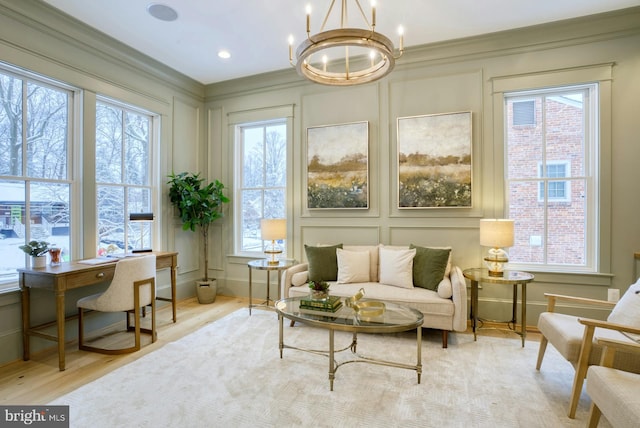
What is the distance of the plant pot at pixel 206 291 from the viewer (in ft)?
14.6

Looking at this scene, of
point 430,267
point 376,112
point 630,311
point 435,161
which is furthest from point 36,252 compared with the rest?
point 630,311

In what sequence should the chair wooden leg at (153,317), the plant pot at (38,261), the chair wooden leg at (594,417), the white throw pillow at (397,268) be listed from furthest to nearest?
1. the white throw pillow at (397,268)
2. the chair wooden leg at (153,317)
3. the plant pot at (38,261)
4. the chair wooden leg at (594,417)

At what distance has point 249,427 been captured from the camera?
188 cm

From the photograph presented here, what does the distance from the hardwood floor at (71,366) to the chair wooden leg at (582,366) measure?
1108mm

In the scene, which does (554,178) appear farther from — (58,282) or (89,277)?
(58,282)

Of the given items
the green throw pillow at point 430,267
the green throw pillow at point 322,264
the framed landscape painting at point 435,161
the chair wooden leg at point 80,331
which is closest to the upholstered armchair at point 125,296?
the chair wooden leg at point 80,331

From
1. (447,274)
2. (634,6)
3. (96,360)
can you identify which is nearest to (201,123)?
(96,360)

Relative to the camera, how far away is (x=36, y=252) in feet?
9.06

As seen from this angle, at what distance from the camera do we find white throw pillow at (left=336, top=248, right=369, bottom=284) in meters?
3.57

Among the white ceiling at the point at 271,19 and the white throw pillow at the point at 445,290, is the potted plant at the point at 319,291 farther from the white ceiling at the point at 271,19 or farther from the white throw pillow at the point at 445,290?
the white ceiling at the point at 271,19

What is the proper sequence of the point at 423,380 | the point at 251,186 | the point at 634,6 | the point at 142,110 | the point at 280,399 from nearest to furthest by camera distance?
1. the point at 280,399
2. the point at 423,380
3. the point at 634,6
4. the point at 142,110
5. the point at 251,186

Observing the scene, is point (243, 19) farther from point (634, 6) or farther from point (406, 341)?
point (634, 6)

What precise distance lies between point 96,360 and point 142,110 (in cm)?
285

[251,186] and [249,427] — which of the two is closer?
[249,427]
